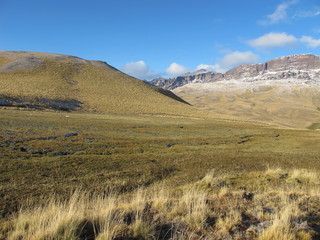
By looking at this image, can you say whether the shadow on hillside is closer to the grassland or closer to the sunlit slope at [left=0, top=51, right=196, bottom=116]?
the sunlit slope at [left=0, top=51, right=196, bottom=116]

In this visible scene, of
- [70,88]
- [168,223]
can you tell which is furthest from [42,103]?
[168,223]

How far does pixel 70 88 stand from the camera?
10400 centimetres

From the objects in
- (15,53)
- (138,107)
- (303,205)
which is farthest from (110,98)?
(303,205)

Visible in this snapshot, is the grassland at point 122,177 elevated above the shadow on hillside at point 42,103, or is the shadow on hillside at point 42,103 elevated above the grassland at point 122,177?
the shadow on hillside at point 42,103

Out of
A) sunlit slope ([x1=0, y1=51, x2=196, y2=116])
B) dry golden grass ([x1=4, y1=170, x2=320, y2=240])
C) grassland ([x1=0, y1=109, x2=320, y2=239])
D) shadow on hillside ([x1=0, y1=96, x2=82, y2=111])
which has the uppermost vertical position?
sunlit slope ([x1=0, y1=51, x2=196, y2=116])

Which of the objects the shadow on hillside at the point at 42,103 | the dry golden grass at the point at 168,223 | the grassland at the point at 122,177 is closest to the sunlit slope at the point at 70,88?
the shadow on hillside at the point at 42,103

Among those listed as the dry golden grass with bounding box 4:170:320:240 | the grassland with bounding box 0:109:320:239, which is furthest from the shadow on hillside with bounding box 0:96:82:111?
the dry golden grass with bounding box 4:170:320:240

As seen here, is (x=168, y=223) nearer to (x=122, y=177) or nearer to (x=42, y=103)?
(x=122, y=177)

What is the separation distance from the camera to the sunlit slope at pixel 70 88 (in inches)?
3211

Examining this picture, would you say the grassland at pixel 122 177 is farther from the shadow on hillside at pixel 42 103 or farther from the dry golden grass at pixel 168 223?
the shadow on hillside at pixel 42 103

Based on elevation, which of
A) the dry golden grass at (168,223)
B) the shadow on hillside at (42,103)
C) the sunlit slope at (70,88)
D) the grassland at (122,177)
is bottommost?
the grassland at (122,177)

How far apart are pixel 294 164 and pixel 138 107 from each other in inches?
3105

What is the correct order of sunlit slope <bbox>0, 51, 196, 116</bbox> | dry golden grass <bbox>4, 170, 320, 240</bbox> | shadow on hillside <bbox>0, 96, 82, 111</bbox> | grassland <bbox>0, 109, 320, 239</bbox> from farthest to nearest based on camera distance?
sunlit slope <bbox>0, 51, 196, 116</bbox> < shadow on hillside <bbox>0, 96, 82, 111</bbox> < grassland <bbox>0, 109, 320, 239</bbox> < dry golden grass <bbox>4, 170, 320, 240</bbox>

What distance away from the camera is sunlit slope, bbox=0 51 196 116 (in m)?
81.6
